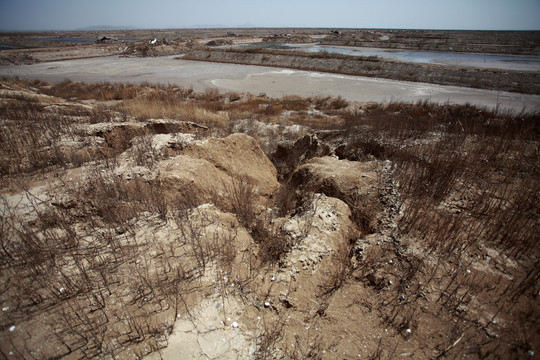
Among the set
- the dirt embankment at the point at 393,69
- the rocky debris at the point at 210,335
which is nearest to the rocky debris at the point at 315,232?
the rocky debris at the point at 210,335

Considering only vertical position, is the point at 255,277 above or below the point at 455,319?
above

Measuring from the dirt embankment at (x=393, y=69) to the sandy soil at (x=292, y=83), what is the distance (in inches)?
69.8

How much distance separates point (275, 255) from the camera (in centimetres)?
351

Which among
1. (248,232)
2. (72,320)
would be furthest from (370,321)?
(72,320)

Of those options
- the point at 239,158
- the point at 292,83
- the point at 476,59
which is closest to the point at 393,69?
the point at 292,83

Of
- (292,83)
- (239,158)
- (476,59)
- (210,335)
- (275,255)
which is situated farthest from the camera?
(476,59)

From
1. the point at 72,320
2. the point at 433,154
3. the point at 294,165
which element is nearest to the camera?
the point at 72,320

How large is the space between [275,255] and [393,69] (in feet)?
123

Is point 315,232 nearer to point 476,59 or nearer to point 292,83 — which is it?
point 292,83

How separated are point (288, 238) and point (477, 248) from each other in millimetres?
2762

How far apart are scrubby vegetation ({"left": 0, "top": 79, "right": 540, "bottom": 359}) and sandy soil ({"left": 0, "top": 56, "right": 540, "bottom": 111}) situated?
20.0 meters

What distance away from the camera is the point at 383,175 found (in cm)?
512

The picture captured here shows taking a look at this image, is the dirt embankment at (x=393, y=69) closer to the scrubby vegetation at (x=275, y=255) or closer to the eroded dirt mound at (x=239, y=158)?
the scrubby vegetation at (x=275, y=255)

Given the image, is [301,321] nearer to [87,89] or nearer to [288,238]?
[288,238]
